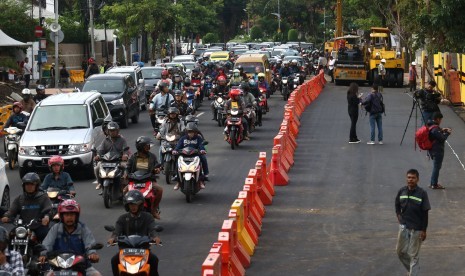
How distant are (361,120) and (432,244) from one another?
2145 centimetres

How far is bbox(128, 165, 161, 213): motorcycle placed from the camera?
57.7 feet

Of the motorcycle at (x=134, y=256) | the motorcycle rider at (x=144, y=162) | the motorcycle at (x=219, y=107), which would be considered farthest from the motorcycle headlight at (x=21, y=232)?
the motorcycle at (x=219, y=107)

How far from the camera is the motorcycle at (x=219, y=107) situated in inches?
1416

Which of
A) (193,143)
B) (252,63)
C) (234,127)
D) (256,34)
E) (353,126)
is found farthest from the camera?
(256,34)

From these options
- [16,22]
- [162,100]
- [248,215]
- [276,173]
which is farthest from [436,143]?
[16,22]

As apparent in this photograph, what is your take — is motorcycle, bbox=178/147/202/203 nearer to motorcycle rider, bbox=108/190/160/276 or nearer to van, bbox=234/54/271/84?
motorcycle rider, bbox=108/190/160/276

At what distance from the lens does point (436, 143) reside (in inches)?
862

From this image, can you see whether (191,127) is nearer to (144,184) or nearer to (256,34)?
(144,184)

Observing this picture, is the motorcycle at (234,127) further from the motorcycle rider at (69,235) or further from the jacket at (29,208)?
the motorcycle rider at (69,235)

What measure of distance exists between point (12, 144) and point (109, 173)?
262 inches

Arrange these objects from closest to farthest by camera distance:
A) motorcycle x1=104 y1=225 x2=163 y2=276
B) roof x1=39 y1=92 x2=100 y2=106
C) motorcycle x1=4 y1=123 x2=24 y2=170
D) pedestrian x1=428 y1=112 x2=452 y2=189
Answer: motorcycle x1=104 y1=225 x2=163 y2=276 → pedestrian x1=428 y1=112 x2=452 y2=189 → roof x1=39 y1=92 x2=100 y2=106 → motorcycle x1=4 y1=123 x2=24 y2=170

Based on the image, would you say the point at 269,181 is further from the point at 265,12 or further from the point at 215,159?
the point at 265,12

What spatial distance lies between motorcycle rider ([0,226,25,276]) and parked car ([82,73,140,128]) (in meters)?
24.6

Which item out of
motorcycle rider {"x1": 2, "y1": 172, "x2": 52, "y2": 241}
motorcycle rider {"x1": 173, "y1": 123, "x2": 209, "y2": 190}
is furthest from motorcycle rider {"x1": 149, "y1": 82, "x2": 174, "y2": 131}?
motorcycle rider {"x1": 2, "y1": 172, "x2": 52, "y2": 241}
